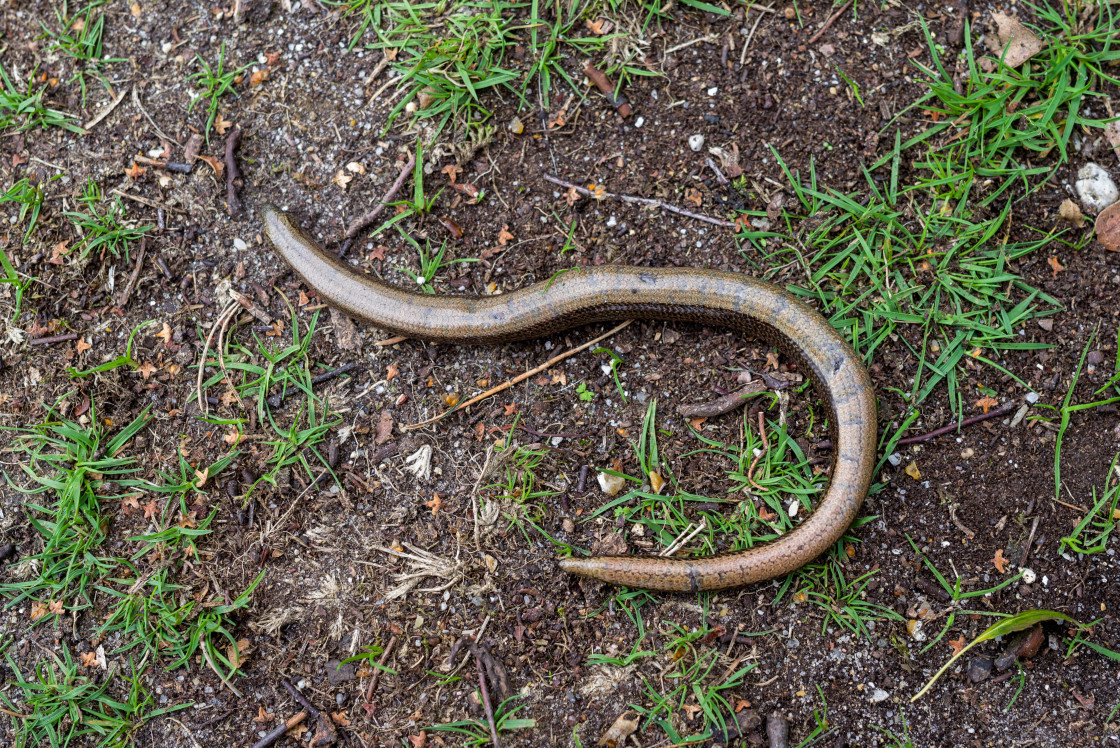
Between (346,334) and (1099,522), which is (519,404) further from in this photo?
(1099,522)

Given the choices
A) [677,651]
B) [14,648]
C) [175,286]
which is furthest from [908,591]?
[14,648]

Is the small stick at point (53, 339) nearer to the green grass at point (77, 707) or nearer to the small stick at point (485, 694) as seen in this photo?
the green grass at point (77, 707)

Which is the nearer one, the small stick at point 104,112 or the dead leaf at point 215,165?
the dead leaf at point 215,165

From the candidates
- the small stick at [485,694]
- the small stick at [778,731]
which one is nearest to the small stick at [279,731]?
the small stick at [485,694]

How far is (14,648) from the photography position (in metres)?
3.88

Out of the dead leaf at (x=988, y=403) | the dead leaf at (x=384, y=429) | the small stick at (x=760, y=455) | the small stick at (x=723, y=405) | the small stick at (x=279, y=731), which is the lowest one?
the small stick at (x=279, y=731)

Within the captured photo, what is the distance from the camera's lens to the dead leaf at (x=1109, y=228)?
357cm

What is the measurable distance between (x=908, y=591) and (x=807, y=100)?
2651mm

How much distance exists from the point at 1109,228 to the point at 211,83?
4995mm

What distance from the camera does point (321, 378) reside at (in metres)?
3.89

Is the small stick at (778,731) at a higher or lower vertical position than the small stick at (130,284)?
lower

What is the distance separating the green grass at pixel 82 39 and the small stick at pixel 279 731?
3.79m

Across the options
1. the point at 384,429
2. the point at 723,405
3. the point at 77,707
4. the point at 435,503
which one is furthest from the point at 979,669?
the point at 77,707

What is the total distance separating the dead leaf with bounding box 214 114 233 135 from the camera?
4.11m
